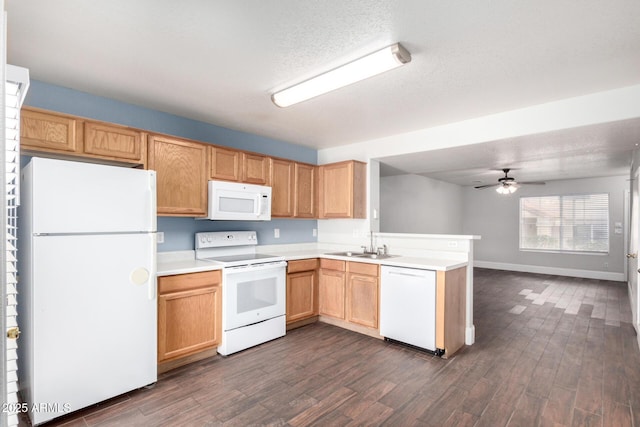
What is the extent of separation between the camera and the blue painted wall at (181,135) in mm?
2732

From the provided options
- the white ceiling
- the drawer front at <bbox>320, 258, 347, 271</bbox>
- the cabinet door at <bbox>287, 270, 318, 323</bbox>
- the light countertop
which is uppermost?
the white ceiling

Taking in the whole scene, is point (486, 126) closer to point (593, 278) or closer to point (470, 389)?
point (470, 389)

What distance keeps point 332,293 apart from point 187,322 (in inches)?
68.4

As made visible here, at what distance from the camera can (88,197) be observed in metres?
2.23

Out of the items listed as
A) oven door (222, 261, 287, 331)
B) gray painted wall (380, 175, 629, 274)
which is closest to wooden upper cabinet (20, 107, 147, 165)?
oven door (222, 261, 287, 331)

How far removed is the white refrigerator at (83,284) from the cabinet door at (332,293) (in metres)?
2.04

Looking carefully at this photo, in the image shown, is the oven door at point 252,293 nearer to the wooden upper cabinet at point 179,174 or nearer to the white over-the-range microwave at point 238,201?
the white over-the-range microwave at point 238,201

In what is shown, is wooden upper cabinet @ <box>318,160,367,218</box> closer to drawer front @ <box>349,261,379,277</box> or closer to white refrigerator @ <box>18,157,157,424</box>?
drawer front @ <box>349,261,379,277</box>

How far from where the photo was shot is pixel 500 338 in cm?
362

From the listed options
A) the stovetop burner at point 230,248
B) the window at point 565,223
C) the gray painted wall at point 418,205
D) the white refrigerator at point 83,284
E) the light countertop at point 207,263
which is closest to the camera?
the white refrigerator at point 83,284

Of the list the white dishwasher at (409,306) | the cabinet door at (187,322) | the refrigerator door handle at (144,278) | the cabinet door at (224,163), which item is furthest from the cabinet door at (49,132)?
the white dishwasher at (409,306)

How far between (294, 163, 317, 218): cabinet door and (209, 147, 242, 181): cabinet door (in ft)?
3.00

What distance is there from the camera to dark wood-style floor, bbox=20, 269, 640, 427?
2180mm

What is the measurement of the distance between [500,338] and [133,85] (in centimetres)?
444
